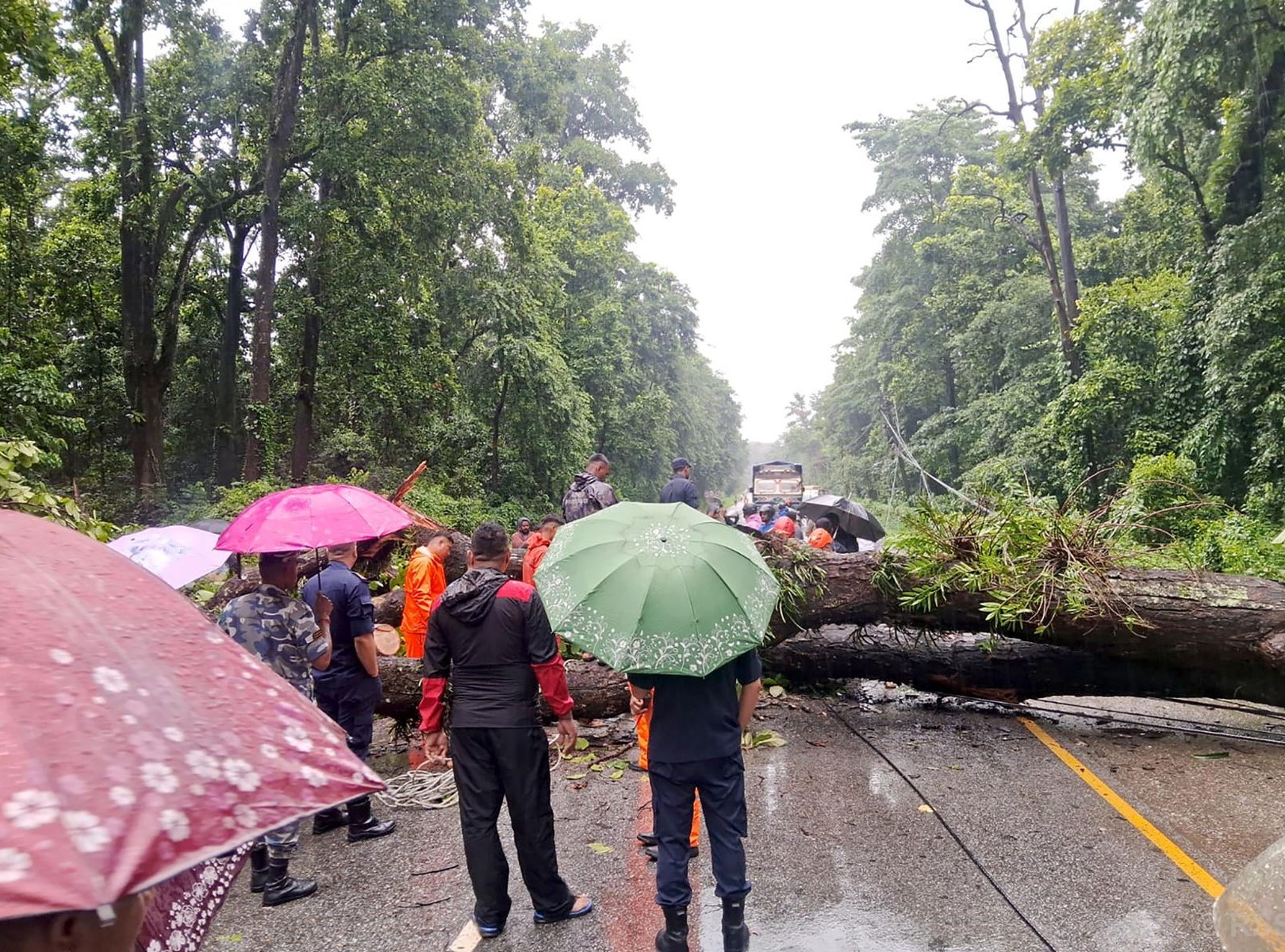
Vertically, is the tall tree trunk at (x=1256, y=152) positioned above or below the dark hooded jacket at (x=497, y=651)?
above

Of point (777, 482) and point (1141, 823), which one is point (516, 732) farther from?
point (777, 482)

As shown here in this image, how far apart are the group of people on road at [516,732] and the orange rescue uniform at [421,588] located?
2.66 metres

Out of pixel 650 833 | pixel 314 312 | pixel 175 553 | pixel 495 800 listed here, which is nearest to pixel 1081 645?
pixel 650 833

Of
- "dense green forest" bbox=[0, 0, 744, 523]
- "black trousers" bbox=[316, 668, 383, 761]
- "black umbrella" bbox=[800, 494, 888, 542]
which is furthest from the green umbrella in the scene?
"dense green forest" bbox=[0, 0, 744, 523]

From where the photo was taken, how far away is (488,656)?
152 inches

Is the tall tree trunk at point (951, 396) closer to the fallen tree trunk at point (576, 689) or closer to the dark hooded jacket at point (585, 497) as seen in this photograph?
the dark hooded jacket at point (585, 497)

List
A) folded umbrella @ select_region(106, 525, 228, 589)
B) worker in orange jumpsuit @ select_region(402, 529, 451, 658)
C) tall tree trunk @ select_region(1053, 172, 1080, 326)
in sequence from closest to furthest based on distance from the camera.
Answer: folded umbrella @ select_region(106, 525, 228, 589) → worker in orange jumpsuit @ select_region(402, 529, 451, 658) → tall tree trunk @ select_region(1053, 172, 1080, 326)

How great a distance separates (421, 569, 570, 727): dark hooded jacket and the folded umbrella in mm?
2416

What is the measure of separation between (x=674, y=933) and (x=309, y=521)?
9.46 ft

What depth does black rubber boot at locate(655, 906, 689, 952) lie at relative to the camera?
3.61m

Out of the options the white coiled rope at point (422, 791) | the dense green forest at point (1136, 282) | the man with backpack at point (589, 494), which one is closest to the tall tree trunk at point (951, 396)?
the dense green forest at point (1136, 282)

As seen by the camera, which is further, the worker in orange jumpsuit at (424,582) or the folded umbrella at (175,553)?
the worker in orange jumpsuit at (424,582)

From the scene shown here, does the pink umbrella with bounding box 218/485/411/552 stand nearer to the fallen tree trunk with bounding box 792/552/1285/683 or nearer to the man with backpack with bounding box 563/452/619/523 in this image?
the man with backpack with bounding box 563/452/619/523

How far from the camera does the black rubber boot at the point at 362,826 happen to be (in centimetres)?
505
